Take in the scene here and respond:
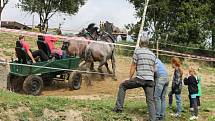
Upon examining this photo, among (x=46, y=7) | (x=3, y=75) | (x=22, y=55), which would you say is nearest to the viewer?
(x=3, y=75)

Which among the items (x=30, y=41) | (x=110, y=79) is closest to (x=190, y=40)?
(x=30, y=41)

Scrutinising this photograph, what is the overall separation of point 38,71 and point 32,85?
448 millimetres

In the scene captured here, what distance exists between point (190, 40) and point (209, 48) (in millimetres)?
2625

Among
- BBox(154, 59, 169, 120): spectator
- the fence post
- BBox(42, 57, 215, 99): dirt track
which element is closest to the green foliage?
BBox(42, 57, 215, 99): dirt track

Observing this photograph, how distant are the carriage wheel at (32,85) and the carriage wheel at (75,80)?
1.72 m

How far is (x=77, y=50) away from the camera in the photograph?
18.6 m

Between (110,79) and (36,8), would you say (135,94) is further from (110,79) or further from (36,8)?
(36,8)

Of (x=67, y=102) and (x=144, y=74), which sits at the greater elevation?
(x=144, y=74)

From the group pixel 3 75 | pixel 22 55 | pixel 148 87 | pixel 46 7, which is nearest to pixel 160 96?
pixel 148 87

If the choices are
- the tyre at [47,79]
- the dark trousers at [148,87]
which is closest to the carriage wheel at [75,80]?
the tyre at [47,79]

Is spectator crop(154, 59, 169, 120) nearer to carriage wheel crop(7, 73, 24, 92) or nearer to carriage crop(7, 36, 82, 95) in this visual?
carriage crop(7, 36, 82, 95)

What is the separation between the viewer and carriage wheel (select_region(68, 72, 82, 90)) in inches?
652

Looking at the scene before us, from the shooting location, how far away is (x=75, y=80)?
54.9ft

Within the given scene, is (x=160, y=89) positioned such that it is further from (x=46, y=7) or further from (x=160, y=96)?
(x=46, y=7)
